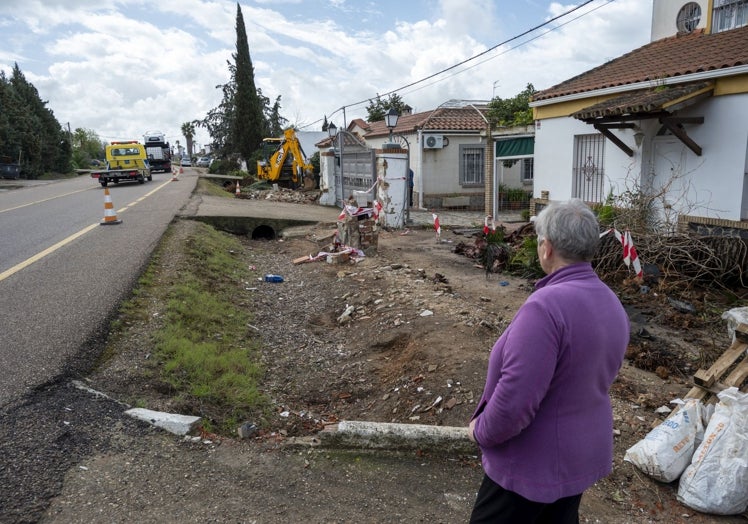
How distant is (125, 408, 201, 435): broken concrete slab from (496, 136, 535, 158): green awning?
556 inches

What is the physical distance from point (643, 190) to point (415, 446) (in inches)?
376

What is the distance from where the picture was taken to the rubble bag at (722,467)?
337cm

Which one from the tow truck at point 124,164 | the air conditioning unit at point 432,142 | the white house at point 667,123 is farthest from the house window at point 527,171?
the tow truck at point 124,164

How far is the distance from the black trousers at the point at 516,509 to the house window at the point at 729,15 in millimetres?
13296

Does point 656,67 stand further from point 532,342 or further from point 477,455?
point 532,342

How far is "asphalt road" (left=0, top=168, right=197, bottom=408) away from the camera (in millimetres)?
4742

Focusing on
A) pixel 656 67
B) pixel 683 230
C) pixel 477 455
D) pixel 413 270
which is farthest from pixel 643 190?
pixel 477 455

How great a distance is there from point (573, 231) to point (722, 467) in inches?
93.6

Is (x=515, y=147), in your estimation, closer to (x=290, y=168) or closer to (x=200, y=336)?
(x=200, y=336)

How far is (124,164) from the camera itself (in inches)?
1023

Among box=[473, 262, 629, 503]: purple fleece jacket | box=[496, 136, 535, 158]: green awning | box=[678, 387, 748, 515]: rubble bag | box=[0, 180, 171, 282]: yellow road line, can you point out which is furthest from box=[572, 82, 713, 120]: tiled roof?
box=[0, 180, 171, 282]: yellow road line

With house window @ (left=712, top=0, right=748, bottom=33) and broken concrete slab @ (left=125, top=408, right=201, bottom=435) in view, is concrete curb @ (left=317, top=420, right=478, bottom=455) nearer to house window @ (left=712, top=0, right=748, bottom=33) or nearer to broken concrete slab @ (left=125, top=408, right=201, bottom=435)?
broken concrete slab @ (left=125, top=408, right=201, bottom=435)

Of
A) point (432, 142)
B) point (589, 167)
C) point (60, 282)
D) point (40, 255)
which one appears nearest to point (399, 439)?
point (60, 282)

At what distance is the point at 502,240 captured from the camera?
460 inches
